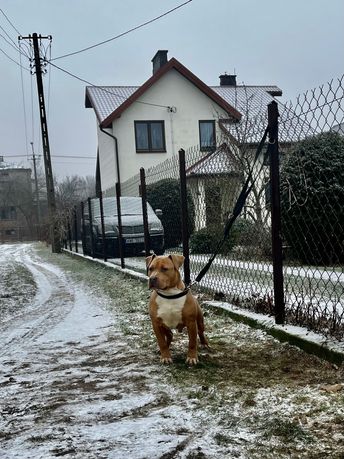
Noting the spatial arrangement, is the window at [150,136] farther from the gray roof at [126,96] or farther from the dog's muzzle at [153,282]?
the dog's muzzle at [153,282]

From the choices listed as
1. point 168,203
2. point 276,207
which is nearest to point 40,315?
point 276,207

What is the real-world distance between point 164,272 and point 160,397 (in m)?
0.87

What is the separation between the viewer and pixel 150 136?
78.0 feet

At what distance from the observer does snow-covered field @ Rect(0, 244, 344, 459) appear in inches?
85.0

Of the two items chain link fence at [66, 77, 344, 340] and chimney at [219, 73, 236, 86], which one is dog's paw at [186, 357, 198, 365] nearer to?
chain link fence at [66, 77, 344, 340]

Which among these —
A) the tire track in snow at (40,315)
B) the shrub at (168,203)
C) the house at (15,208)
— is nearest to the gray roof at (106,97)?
the shrub at (168,203)

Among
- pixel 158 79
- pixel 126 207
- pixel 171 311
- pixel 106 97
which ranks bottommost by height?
pixel 171 311

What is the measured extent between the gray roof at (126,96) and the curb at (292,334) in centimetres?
1981

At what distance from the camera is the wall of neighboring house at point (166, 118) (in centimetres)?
2327

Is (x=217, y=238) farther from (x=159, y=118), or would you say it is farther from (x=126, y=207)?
(x=159, y=118)

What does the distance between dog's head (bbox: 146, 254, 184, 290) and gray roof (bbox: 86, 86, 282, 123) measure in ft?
68.0

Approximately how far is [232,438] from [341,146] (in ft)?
19.0

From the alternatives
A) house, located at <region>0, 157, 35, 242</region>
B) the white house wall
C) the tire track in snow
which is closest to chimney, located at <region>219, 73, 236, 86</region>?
the white house wall

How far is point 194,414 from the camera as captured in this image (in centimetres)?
249
